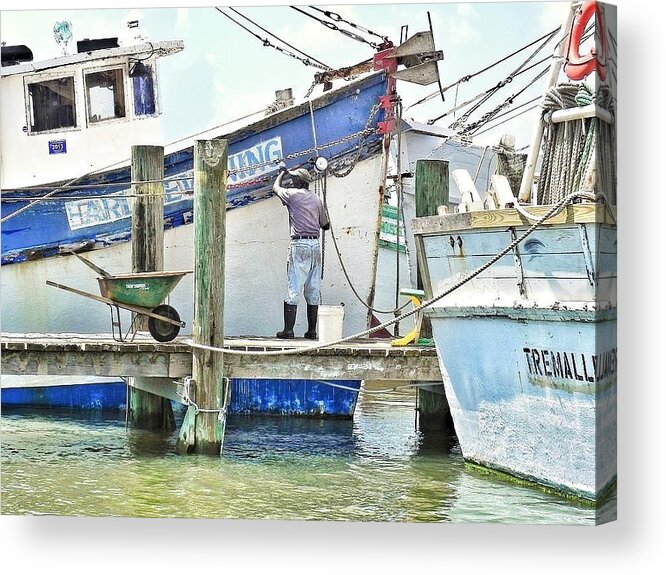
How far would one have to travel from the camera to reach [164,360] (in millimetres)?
9477

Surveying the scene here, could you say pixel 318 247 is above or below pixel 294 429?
above

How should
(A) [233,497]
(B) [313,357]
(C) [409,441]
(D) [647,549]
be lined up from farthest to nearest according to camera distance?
(C) [409,441], (B) [313,357], (A) [233,497], (D) [647,549]

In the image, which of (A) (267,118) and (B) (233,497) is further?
(A) (267,118)

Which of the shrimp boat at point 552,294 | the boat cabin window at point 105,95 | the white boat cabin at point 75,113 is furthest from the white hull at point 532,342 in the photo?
the boat cabin window at point 105,95

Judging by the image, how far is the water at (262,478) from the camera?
857cm

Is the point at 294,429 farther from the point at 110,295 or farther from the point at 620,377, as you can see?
the point at 620,377

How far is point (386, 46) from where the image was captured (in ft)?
30.0

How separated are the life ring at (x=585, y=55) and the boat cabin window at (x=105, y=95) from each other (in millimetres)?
3733

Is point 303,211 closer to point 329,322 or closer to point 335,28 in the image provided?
point 329,322

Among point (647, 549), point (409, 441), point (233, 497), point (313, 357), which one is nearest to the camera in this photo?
point (647, 549)

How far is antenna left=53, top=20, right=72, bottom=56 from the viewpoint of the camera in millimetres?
9078

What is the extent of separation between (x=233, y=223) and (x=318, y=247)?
0.72m

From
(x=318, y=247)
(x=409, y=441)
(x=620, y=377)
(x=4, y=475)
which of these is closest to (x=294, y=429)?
(x=409, y=441)

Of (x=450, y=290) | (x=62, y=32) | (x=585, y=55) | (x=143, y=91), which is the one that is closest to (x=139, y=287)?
(x=143, y=91)
